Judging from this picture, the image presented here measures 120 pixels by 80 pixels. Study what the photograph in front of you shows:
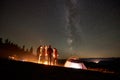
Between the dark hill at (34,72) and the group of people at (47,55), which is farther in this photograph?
the group of people at (47,55)

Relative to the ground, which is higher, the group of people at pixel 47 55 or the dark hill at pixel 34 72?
the group of people at pixel 47 55

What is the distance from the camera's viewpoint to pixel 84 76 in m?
6.66

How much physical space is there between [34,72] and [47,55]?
58.2 feet

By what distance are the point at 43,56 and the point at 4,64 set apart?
1883 cm

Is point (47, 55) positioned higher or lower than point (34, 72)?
higher

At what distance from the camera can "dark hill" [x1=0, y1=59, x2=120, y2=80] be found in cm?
446

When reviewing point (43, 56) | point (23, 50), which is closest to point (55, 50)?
point (43, 56)

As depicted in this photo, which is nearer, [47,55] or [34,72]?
[34,72]

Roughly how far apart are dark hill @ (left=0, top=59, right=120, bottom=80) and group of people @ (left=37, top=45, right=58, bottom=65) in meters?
16.0

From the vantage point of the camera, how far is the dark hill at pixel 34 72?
446cm

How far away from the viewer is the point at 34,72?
5027 mm

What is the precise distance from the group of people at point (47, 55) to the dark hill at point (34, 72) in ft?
52.5

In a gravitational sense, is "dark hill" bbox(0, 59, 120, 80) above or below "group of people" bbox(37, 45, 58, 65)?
below

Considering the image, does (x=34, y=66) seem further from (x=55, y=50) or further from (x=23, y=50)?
(x=23, y=50)
